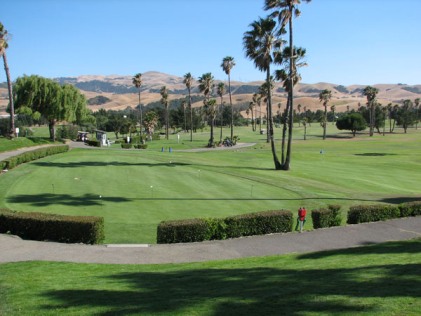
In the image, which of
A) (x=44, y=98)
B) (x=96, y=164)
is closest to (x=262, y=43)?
(x=96, y=164)

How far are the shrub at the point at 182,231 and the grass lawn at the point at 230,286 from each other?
3.39m

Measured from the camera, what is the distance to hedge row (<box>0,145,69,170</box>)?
38.3m

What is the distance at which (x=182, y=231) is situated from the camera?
19469mm

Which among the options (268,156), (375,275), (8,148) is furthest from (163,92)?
(375,275)

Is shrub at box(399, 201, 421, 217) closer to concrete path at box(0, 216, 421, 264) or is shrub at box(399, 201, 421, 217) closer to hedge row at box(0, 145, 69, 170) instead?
concrete path at box(0, 216, 421, 264)

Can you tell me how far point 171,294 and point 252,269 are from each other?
391 centimetres

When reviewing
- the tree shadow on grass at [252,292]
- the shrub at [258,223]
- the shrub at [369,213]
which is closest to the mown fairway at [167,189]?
the shrub at [258,223]

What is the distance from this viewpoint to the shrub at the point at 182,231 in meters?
19.3

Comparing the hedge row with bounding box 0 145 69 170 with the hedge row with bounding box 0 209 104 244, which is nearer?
the hedge row with bounding box 0 209 104 244

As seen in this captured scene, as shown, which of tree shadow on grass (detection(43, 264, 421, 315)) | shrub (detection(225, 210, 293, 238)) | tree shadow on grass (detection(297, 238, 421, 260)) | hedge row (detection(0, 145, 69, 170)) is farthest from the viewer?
hedge row (detection(0, 145, 69, 170))

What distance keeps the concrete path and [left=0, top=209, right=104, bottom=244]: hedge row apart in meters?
0.63

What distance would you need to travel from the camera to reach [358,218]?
76.5ft

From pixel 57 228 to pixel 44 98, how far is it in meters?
58.8

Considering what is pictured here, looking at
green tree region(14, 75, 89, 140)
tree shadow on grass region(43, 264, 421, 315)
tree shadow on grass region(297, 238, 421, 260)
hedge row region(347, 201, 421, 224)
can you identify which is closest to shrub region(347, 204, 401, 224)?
hedge row region(347, 201, 421, 224)
